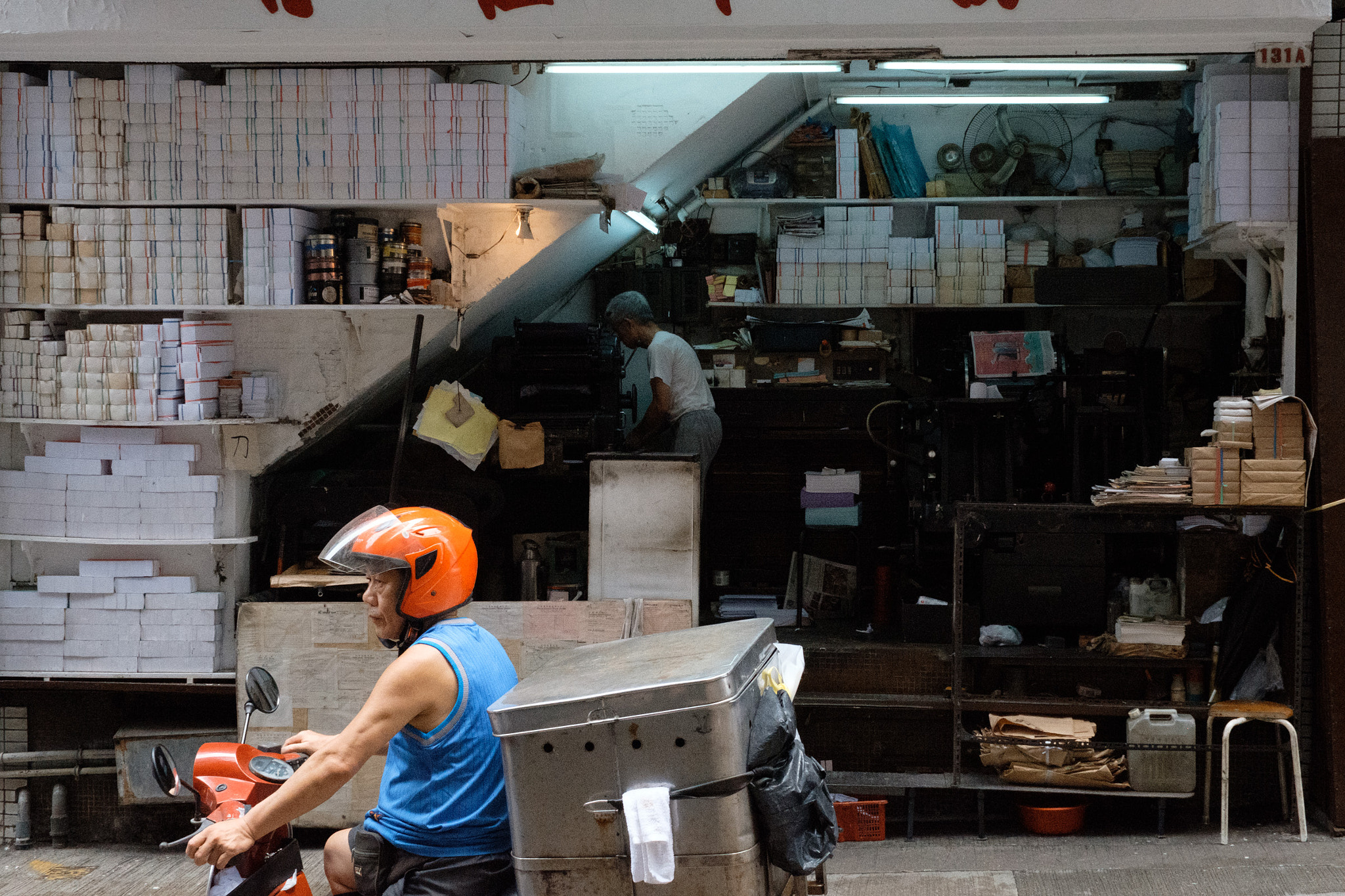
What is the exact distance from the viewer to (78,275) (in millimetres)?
5816

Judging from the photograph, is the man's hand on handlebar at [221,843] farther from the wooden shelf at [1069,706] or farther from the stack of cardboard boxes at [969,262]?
the stack of cardboard boxes at [969,262]

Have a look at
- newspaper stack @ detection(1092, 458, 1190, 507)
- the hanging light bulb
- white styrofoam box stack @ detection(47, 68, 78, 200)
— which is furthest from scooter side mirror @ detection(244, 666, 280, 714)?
newspaper stack @ detection(1092, 458, 1190, 507)

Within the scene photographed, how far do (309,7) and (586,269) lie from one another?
11.9 feet

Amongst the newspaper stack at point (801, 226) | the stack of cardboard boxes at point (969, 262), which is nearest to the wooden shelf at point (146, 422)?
the newspaper stack at point (801, 226)

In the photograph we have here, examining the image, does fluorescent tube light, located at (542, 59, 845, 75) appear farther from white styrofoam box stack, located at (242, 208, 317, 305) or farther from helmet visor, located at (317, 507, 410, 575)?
helmet visor, located at (317, 507, 410, 575)

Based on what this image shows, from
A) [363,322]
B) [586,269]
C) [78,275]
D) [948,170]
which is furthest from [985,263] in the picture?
[78,275]

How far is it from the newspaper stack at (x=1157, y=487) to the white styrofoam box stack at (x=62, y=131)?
16.8ft

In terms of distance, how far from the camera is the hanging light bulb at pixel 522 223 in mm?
5762

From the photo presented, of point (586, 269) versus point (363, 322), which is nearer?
point (363, 322)

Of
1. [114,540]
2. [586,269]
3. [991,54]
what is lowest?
[114,540]

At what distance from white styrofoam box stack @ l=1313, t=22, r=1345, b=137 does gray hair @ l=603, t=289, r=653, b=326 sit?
3.43 m

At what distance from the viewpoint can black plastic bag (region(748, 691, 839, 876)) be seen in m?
2.83

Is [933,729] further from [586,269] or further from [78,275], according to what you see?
[78,275]

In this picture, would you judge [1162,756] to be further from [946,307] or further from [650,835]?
[946,307]
